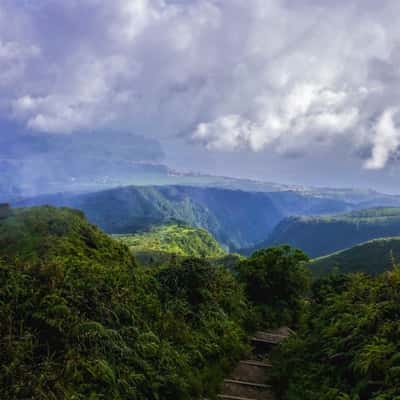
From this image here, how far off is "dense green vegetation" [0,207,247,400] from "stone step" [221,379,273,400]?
0.45 metres

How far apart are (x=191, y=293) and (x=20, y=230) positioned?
47263mm

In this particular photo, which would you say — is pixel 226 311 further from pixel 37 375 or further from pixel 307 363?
pixel 37 375

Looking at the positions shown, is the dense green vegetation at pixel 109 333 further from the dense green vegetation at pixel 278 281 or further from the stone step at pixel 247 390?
the dense green vegetation at pixel 278 281

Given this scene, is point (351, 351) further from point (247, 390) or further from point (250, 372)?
point (250, 372)

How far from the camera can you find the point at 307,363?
37.6ft

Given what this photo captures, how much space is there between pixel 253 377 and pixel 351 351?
13.0ft

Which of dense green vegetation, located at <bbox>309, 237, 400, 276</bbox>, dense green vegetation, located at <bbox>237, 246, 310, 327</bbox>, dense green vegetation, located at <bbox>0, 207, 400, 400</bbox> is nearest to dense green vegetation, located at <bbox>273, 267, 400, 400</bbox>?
dense green vegetation, located at <bbox>0, 207, 400, 400</bbox>

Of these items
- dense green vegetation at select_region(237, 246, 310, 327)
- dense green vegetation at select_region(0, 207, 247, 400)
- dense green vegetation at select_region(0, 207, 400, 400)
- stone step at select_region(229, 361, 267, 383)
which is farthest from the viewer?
dense green vegetation at select_region(237, 246, 310, 327)

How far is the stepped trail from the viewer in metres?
11.2

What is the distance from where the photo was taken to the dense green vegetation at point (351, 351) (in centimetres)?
870

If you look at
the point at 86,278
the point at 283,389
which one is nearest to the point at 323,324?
the point at 283,389

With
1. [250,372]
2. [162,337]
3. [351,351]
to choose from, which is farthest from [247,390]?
[351,351]

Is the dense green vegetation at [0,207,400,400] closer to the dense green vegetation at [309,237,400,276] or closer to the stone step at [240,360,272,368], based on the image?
the stone step at [240,360,272,368]

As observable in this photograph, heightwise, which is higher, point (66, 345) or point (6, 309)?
point (6, 309)
